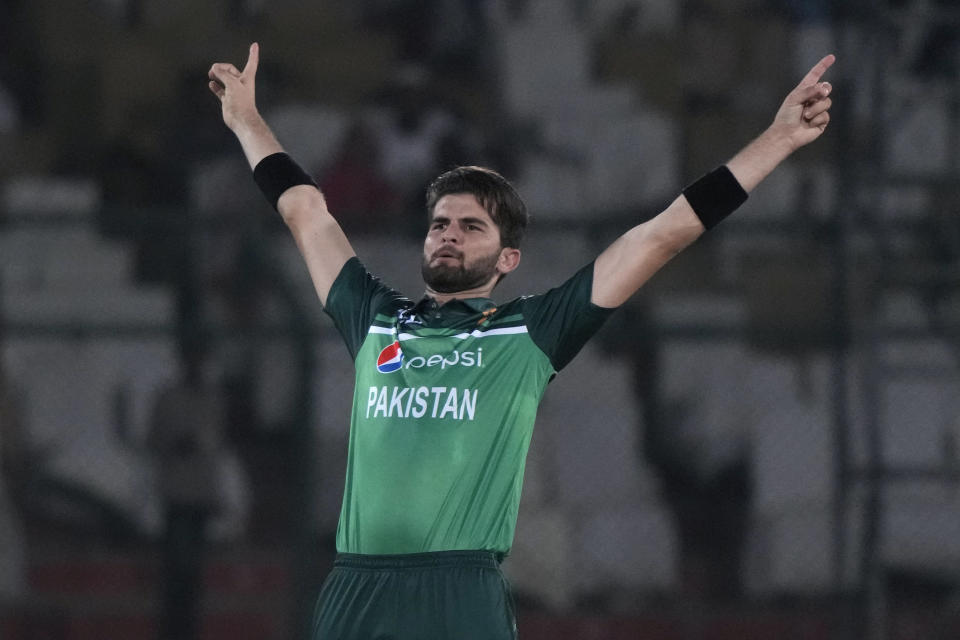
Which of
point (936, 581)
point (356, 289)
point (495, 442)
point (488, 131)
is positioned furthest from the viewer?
point (488, 131)

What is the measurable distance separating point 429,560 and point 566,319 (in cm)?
62

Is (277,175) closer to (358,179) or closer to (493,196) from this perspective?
(493,196)

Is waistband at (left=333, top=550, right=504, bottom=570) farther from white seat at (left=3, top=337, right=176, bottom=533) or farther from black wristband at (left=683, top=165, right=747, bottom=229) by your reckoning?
white seat at (left=3, top=337, right=176, bottom=533)

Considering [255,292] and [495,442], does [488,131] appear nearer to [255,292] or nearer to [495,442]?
[255,292]

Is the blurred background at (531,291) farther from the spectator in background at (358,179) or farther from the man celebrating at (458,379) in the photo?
the man celebrating at (458,379)

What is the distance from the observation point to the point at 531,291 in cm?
627

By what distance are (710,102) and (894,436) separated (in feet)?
6.10

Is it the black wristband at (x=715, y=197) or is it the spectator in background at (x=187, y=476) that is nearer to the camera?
the black wristband at (x=715, y=197)

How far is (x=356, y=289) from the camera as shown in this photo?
313cm

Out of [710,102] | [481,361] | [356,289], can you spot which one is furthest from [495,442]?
[710,102]

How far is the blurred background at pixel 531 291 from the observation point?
5.94 m

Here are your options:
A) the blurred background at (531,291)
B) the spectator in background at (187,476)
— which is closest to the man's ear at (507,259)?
the blurred background at (531,291)

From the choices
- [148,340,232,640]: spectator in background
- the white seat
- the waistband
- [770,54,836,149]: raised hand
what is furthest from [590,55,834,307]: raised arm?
the white seat

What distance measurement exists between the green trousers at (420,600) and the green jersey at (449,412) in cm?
3
